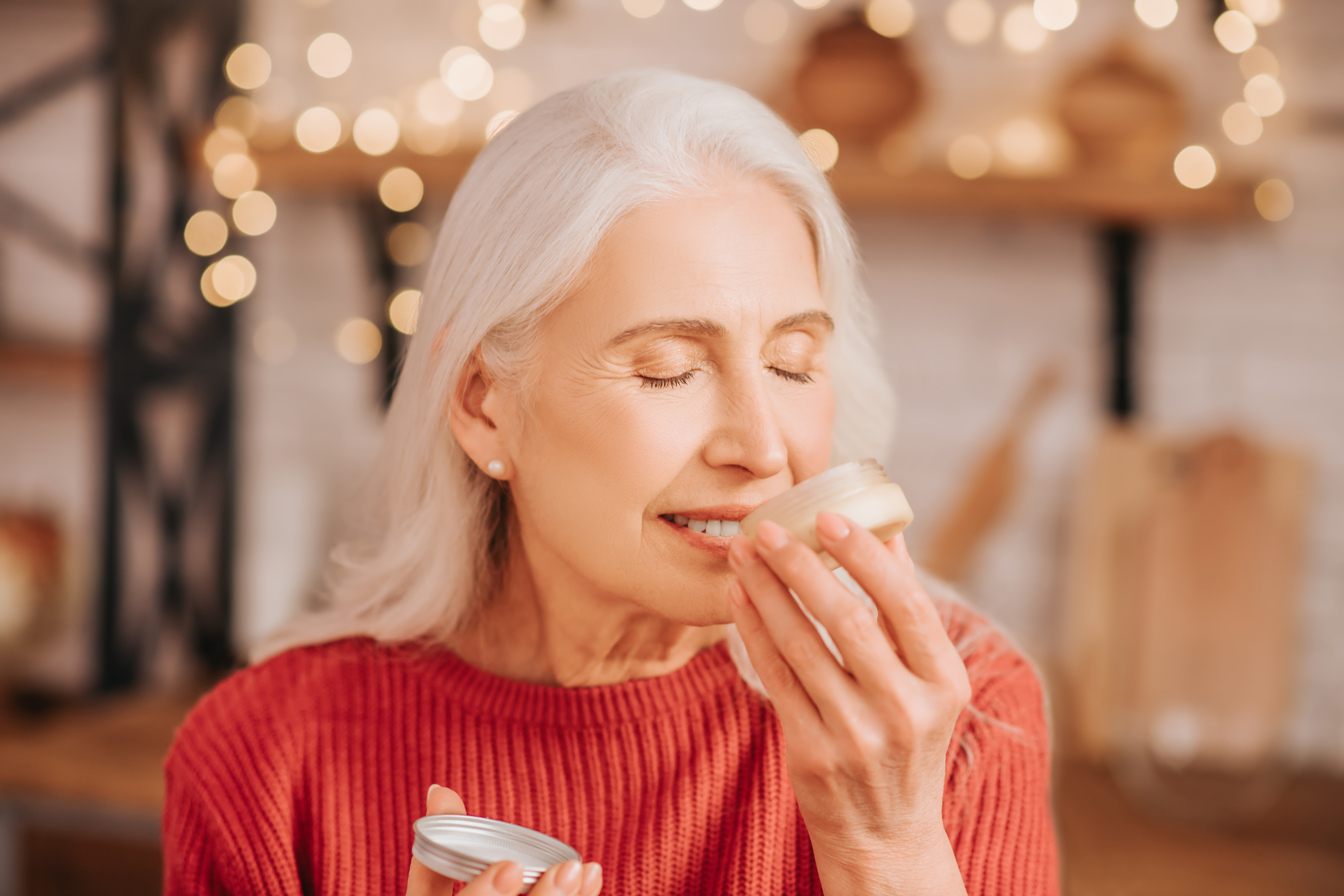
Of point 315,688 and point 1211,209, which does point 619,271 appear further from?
point 1211,209

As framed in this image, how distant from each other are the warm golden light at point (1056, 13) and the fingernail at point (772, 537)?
5.31ft

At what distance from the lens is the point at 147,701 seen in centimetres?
193

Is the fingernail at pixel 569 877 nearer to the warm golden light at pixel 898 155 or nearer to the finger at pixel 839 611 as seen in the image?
the finger at pixel 839 611

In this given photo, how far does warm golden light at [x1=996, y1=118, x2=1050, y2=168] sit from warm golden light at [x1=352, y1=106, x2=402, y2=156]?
1105 millimetres

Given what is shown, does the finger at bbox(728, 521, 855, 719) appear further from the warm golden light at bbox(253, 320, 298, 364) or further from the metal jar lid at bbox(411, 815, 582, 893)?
the warm golden light at bbox(253, 320, 298, 364)

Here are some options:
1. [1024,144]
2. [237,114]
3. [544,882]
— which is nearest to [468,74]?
[237,114]

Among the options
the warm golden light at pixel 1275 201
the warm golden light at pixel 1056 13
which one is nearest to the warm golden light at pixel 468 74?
the warm golden light at pixel 1056 13

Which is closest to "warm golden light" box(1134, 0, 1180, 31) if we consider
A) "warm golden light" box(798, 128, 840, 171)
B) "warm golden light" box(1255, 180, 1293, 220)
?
"warm golden light" box(1255, 180, 1293, 220)

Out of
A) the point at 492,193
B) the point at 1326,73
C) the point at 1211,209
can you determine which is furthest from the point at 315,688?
the point at 1326,73

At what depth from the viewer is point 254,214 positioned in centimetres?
204

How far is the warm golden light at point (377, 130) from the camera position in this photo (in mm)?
1952

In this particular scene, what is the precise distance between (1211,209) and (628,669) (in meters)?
1.34

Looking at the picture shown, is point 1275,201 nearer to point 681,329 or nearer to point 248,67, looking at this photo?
point 681,329

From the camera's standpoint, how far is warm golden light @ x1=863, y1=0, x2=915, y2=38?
187cm
